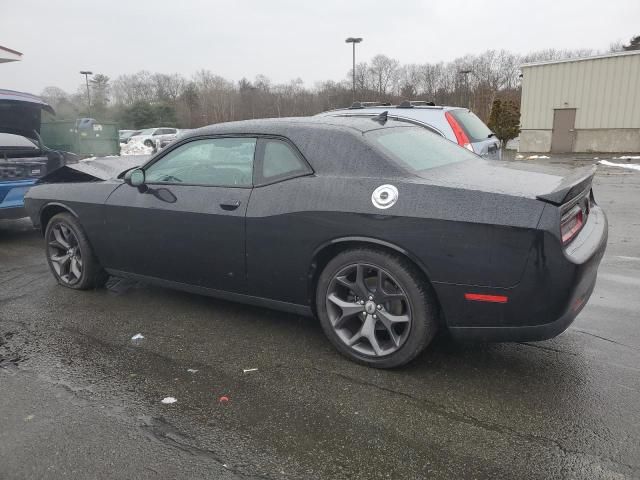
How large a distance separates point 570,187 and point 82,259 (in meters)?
3.93

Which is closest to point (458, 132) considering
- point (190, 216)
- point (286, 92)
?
point (190, 216)

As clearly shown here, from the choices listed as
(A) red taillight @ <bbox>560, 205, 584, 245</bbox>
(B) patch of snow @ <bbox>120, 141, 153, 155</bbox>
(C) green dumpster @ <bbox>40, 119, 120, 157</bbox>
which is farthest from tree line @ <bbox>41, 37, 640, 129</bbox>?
(A) red taillight @ <bbox>560, 205, 584, 245</bbox>

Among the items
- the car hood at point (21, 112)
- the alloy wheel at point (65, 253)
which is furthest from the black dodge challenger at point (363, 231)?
the car hood at point (21, 112)

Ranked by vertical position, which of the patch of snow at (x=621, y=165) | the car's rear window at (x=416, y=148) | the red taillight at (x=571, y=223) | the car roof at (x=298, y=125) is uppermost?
the car roof at (x=298, y=125)

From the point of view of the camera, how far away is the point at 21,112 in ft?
26.5

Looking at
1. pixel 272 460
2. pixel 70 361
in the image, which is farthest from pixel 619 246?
pixel 70 361

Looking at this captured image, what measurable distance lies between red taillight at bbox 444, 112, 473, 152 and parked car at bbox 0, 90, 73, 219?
559 cm

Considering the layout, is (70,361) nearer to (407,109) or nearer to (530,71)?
(407,109)

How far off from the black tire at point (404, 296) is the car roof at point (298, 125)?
0.88 m

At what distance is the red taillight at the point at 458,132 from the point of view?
22.7ft

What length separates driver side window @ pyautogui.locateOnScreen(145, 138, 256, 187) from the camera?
3.65m

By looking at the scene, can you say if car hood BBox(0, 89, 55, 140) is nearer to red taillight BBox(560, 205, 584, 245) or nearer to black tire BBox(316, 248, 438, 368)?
black tire BBox(316, 248, 438, 368)

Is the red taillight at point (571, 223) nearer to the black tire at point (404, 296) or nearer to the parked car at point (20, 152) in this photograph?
the black tire at point (404, 296)

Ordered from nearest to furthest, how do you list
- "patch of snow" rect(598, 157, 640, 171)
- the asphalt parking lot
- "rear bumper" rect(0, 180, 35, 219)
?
1. the asphalt parking lot
2. "rear bumper" rect(0, 180, 35, 219)
3. "patch of snow" rect(598, 157, 640, 171)
